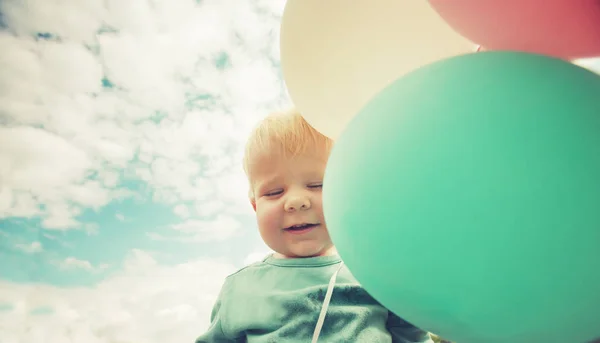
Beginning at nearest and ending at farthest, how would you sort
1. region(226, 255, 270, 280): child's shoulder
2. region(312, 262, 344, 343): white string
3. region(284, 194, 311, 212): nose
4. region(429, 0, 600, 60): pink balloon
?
region(429, 0, 600, 60): pink balloon
region(312, 262, 344, 343): white string
region(284, 194, 311, 212): nose
region(226, 255, 270, 280): child's shoulder

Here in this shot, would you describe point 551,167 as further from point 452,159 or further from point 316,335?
point 316,335

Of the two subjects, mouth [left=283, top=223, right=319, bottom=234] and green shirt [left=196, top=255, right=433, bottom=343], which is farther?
mouth [left=283, top=223, right=319, bottom=234]

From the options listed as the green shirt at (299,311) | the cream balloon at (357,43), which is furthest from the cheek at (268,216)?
the cream balloon at (357,43)

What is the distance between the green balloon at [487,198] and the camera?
0.45m

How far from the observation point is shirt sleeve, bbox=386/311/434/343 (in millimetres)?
1020

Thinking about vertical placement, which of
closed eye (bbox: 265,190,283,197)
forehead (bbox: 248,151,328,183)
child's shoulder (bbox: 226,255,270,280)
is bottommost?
child's shoulder (bbox: 226,255,270,280)

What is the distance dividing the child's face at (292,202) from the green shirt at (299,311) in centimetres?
6

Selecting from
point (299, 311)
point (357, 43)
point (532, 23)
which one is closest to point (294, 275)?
point (299, 311)

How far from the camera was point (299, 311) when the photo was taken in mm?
969

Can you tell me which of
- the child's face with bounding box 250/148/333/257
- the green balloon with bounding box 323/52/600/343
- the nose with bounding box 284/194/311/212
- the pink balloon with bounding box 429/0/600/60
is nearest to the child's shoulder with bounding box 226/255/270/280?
the child's face with bounding box 250/148/333/257

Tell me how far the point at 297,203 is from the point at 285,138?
172 millimetres

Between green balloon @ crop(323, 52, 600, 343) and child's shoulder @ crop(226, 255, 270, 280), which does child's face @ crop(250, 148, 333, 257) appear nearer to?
child's shoulder @ crop(226, 255, 270, 280)

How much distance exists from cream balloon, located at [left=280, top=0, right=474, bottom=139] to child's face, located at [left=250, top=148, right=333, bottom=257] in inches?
9.4

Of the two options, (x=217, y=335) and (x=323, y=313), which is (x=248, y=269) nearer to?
(x=217, y=335)
